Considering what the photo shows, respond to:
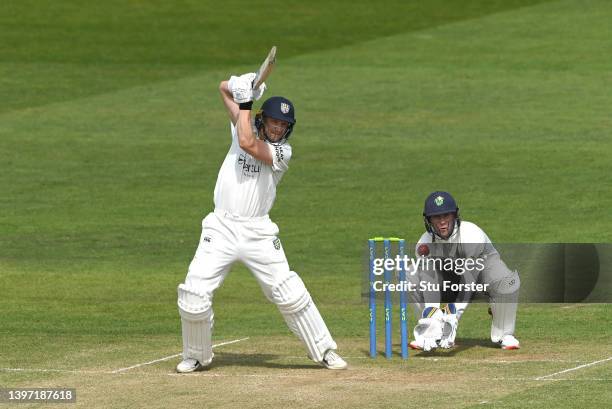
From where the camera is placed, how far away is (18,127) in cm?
2959

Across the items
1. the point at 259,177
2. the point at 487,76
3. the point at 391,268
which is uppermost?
the point at 487,76

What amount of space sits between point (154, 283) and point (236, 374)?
20.3 feet

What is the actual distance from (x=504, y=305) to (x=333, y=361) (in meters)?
1.89

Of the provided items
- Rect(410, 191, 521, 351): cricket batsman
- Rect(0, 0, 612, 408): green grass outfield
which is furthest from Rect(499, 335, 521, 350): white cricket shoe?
Rect(0, 0, 612, 408): green grass outfield

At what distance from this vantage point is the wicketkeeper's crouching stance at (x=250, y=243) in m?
12.9

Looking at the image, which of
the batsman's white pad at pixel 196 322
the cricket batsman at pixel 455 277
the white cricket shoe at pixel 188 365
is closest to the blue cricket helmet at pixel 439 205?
the cricket batsman at pixel 455 277

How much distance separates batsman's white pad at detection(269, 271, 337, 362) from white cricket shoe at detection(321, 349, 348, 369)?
4 cm

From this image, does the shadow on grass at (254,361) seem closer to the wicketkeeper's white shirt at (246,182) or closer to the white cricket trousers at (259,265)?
the white cricket trousers at (259,265)

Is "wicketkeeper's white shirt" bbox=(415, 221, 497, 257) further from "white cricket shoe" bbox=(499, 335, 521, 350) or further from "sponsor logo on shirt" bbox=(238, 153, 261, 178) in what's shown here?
"sponsor logo on shirt" bbox=(238, 153, 261, 178)

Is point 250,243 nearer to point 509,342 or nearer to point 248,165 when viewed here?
point 248,165

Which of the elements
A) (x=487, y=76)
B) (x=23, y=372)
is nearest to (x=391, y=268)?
(x=23, y=372)

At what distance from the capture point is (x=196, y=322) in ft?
42.4

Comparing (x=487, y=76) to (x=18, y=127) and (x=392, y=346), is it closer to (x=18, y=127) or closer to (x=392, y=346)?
(x=18, y=127)

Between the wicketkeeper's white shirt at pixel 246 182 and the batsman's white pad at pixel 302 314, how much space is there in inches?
26.4
